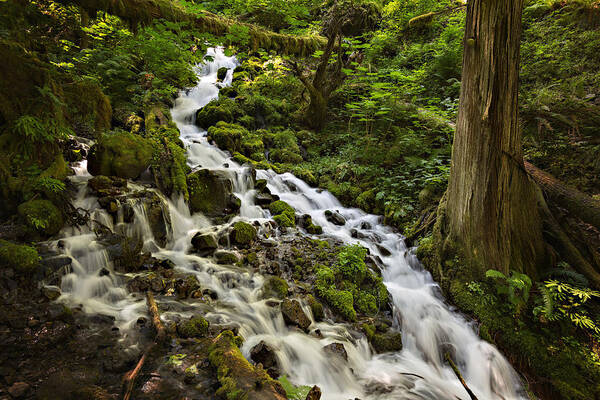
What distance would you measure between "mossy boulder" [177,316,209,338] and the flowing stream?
33 cm

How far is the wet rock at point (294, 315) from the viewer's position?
13.0 ft

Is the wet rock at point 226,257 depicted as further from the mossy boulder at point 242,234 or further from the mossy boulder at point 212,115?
the mossy boulder at point 212,115

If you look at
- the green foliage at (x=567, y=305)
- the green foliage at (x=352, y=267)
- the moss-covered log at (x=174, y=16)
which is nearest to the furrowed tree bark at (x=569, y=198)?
the green foliage at (x=567, y=305)

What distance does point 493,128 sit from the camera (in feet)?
14.3

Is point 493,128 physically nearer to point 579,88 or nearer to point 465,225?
point 465,225

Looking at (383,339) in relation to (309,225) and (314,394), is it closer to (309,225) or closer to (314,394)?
(314,394)

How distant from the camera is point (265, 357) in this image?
3195mm

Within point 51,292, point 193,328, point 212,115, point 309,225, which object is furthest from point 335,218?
point 212,115

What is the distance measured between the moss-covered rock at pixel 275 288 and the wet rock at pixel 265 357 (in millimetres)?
1151

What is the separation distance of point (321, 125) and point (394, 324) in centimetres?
966

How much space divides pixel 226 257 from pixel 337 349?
8.57 ft

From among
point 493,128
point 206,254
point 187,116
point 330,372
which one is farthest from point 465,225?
point 187,116

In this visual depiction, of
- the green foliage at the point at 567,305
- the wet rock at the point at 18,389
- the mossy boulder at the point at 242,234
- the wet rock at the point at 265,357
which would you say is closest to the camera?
the wet rock at the point at 18,389

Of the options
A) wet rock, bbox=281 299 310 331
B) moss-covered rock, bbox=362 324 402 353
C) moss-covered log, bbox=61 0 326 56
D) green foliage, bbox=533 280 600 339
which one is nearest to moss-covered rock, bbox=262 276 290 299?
wet rock, bbox=281 299 310 331
